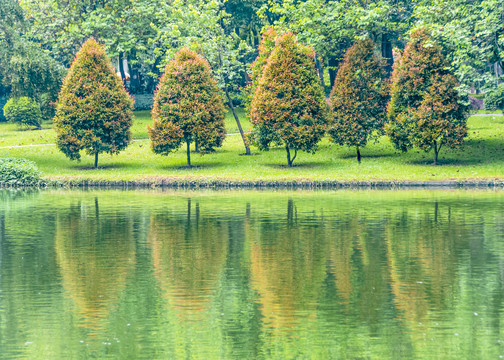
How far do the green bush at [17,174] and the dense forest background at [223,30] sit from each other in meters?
5.19

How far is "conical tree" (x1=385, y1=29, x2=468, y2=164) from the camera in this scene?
43812 millimetres

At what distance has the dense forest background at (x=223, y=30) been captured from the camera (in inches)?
1678

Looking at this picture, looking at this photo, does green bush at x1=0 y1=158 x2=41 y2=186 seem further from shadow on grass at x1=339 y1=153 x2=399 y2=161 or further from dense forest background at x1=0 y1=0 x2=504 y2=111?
shadow on grass at x1=339 y1=153 x2=399 y2=161

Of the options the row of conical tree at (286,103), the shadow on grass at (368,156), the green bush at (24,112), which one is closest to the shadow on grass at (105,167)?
the row of conical tree at (286,103)

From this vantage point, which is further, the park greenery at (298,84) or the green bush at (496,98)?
the park greenery at (298,84)

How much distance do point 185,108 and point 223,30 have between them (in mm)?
8010

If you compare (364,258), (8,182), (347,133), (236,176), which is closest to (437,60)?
(347,133)

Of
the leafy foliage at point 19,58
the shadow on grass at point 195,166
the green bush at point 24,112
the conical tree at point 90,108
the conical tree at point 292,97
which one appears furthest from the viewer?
the green bush at point 24,112

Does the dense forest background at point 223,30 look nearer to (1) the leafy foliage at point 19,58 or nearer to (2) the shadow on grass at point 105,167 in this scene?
(1) the leafy foliage at point 19,58

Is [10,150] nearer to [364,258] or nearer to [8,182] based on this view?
[8,182]

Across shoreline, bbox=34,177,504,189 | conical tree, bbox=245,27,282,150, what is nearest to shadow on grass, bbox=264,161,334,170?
conical tree, bbox=245,27,282,150

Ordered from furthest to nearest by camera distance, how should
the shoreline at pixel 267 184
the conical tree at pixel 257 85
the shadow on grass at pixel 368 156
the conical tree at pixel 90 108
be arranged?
the shadow on grass at pixel 368 156 < the conical tree at pixel 90 108 < the conical tree at pixel 257 85 < the shoreline at pixel 267 184

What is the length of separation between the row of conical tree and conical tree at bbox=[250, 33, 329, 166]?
0.06 m

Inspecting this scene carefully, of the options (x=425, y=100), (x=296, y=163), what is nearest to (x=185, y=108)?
(x=296, y=163)
